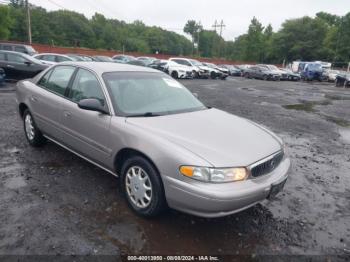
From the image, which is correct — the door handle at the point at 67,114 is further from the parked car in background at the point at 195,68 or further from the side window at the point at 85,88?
the parked car in background at the point at 195,68

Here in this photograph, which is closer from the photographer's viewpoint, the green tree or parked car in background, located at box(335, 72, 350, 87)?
parked car in background, located at box(335, 72, 350, 87)

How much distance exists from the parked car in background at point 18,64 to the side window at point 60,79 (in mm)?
9871

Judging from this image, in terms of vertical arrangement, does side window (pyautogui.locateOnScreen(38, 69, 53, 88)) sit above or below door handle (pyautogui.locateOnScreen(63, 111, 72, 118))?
above

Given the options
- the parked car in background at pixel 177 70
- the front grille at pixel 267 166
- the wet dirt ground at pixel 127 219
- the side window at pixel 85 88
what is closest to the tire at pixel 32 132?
the wet dirt ground at pixel 127 219

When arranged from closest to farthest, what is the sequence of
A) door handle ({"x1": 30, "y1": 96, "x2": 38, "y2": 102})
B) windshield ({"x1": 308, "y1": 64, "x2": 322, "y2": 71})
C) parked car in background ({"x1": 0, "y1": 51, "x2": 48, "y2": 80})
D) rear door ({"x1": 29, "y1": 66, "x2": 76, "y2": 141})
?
1. rear door ({"x1": 29, "y1": 66, "x2": 76, "y2": 141})
2. door handle ({"x1": 30, "y1": 96, "x2": 38, "y2": 102})
3. parked car in background ({"x1": 0, "y1": 51, "x2": 48, "y2": 80})
4. windshield ({"x1": 308, "y1": 64, "x2": 322, "y2": 71})

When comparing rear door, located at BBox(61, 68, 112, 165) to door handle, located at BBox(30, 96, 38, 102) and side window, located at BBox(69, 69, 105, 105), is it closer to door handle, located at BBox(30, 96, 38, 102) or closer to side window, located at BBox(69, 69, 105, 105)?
side window, located at BBox(69, 69, 105, 105)

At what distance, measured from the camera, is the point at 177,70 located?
78.5ft

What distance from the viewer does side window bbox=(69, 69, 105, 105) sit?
3792mm

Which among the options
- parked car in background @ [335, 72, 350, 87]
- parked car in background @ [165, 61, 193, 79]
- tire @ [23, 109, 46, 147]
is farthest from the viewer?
parked car in background @ [335, 72, 350, 87]

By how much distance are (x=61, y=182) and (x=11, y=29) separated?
76042 millimetres

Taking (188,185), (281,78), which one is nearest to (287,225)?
(188,185)

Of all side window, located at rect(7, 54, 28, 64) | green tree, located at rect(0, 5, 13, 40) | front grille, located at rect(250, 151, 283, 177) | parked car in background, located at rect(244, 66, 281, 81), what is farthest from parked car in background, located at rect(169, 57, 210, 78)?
green tree, located at rect(0, 5, 13, 40)

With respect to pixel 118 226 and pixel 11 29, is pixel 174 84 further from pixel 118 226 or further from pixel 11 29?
pixel 11 29

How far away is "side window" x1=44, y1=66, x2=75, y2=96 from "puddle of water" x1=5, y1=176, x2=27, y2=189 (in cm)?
131
